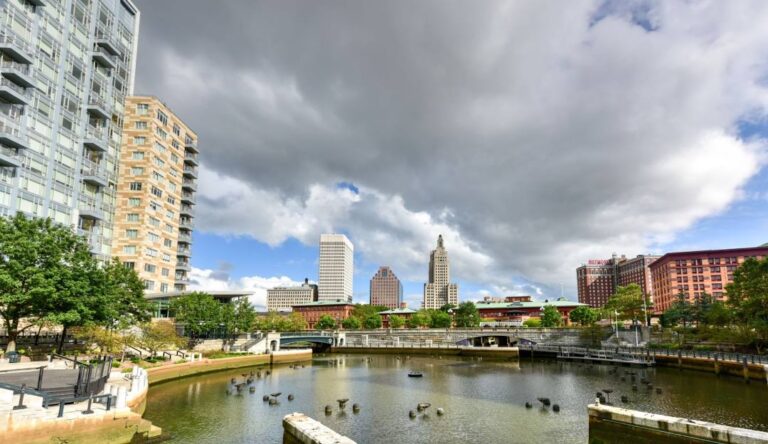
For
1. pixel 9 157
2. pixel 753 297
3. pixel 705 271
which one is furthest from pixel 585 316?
pixel 9 157

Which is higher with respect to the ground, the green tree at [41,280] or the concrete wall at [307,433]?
the green tree at [41,280]

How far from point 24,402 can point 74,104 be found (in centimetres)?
7085

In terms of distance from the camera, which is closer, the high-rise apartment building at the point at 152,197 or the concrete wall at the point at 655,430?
the concrete wall at the point at 655,430

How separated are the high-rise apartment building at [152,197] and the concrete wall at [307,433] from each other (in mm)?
73621

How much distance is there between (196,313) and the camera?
9200 centimetres

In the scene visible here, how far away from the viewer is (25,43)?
70188 mm

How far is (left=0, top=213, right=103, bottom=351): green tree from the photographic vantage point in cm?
4694

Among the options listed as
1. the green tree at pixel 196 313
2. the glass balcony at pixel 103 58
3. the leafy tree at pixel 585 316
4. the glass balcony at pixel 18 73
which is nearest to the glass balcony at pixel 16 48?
the glass balcony at pixel 18 73

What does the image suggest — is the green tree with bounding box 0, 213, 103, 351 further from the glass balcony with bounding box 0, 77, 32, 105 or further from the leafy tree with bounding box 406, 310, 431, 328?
the leafy tree with bounding box 406, 310, 431, 328

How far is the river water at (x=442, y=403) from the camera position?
3594 cm

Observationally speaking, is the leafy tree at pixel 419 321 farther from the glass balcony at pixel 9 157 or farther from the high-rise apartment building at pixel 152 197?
the glass balcony at pixel 9 157

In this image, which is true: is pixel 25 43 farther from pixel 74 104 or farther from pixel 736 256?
pixel 736 256

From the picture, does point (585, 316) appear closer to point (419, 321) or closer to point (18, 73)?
point (419, 321)

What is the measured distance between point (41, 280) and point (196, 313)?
46.8 m
